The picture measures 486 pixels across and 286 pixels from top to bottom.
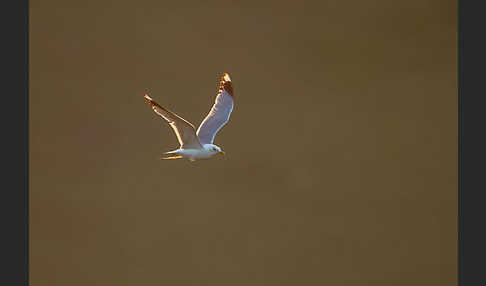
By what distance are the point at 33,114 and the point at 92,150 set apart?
436mm

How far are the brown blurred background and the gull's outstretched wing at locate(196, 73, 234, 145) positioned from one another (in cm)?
74

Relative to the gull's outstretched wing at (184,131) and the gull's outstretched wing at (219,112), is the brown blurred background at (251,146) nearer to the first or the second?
the gull's outstretched wing at (219,112)

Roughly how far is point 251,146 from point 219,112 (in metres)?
0.80

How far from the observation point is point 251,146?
3.44 m

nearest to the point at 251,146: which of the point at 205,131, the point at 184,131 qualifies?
the point at 205,131

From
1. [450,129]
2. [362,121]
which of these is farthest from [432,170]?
[362,121]

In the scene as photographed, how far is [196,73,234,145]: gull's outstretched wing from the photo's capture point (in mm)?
2656

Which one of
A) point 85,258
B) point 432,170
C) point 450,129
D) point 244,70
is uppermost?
point 244,70

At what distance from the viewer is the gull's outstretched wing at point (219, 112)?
2.66 meters

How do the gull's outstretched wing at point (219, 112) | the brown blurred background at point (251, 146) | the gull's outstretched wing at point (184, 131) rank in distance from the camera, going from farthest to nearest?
the brown blurred background at point (251, 146)
the gull's outstretched wing at point (219, 112)
the gull's outstretched wing at point (184, 131)

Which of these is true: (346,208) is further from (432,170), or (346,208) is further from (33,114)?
(33,114)

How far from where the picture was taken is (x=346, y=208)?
3.47 m

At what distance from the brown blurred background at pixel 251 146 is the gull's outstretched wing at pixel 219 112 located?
28.9 inches

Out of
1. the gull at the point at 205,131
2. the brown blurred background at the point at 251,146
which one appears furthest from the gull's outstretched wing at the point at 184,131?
Result: the brown blurred background at the point at 251,146
